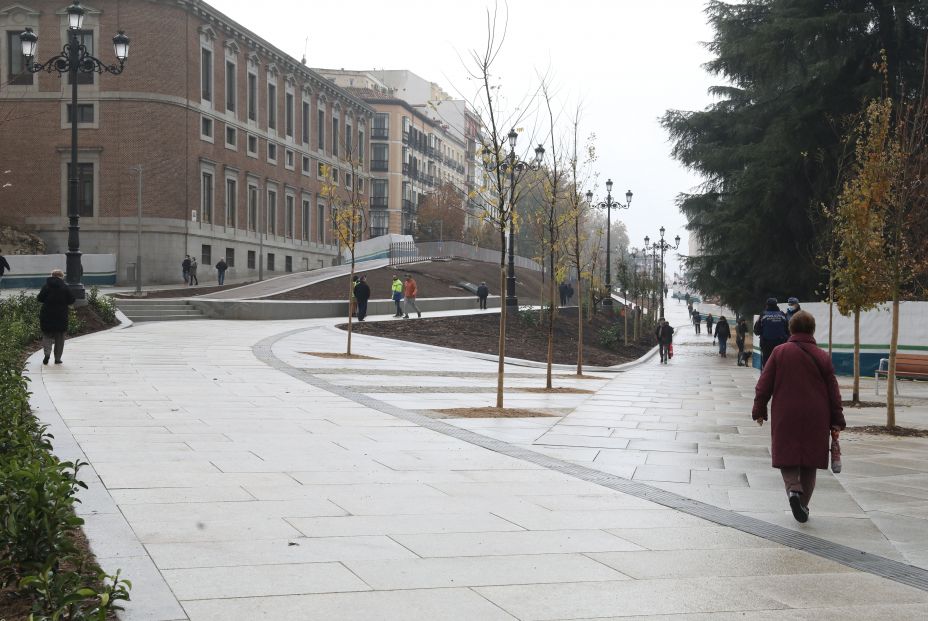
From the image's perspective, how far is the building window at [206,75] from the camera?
50.9 metres

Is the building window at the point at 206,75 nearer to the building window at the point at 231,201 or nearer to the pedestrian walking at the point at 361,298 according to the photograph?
Answer: the building window at the point at 231,201

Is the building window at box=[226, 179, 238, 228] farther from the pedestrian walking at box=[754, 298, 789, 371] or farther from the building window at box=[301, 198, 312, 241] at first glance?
the pedestrian walking at box=[754, 298, 789, 371]

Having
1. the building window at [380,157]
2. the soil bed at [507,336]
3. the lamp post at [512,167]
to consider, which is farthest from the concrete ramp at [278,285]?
the building window at [380,157]

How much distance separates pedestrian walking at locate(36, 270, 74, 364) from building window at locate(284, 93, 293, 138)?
150 feet

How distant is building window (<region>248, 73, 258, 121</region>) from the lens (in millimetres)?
56750

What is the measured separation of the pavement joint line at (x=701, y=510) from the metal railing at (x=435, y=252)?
5064 cm

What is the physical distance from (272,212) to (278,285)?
557 inches

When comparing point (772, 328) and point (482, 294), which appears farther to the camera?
point (482, 294)

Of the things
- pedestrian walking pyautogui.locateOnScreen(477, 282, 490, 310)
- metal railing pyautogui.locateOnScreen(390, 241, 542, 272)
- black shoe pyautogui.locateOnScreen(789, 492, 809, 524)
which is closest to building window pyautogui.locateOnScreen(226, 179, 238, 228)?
metal railing pyautogui.locateOnScreen(390, 241, 542, 272)

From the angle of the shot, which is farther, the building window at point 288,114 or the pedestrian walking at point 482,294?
the building window at point 288,114

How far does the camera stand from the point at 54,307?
55.3 feet

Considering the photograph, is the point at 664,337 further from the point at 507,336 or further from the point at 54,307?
the point at 54,307

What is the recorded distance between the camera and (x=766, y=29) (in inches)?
1145

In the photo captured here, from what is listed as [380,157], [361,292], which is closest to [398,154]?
[380,157]
